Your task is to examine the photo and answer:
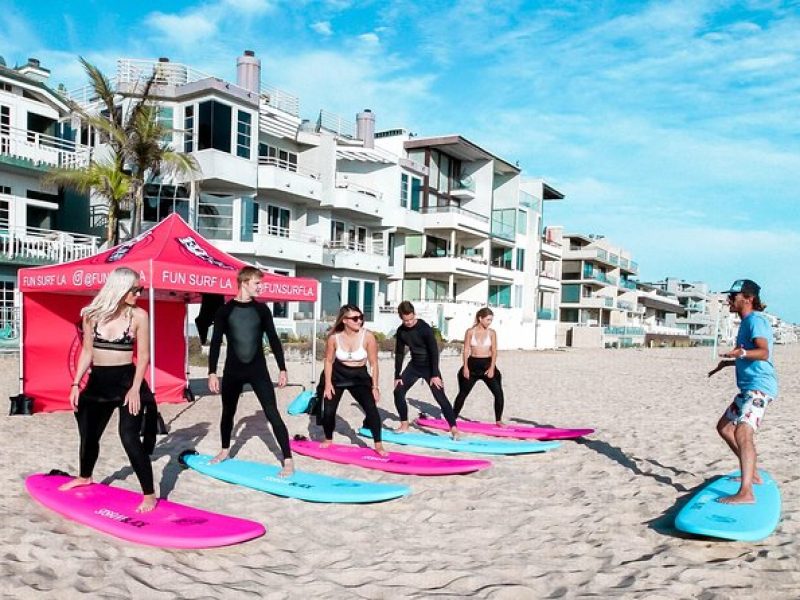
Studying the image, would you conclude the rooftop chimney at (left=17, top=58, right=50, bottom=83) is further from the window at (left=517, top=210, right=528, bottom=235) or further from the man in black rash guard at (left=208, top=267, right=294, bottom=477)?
the window at (left=517, top=210, right=528, bottom=235)

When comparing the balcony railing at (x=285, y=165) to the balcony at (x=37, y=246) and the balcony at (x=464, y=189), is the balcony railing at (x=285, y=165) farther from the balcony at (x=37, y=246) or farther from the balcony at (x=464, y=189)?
the balcony at (x=464, y=189)

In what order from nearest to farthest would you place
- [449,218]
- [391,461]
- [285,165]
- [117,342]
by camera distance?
[117,342], [391,461], [285,165], [449,218]

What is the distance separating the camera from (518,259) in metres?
48.6

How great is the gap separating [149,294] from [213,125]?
16726 millimetres

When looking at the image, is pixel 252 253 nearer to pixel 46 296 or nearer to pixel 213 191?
pixel 213 191

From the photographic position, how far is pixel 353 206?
3078 centimetres

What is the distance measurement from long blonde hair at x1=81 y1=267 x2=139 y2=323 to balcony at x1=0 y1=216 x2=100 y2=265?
60.1ft

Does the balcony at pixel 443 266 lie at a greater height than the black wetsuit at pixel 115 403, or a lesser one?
greater

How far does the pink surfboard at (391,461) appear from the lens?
22.6 feet

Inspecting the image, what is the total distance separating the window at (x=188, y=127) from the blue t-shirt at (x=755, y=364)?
23.9 m

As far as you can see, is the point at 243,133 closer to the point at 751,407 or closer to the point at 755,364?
the point at 755,364

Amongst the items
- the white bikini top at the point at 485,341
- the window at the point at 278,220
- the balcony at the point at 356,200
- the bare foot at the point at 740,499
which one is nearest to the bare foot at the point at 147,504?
the bare foot at the point at 740,499

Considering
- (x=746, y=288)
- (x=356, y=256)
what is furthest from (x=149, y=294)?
(x=356, y=256)

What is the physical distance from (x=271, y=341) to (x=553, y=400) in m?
9.38
